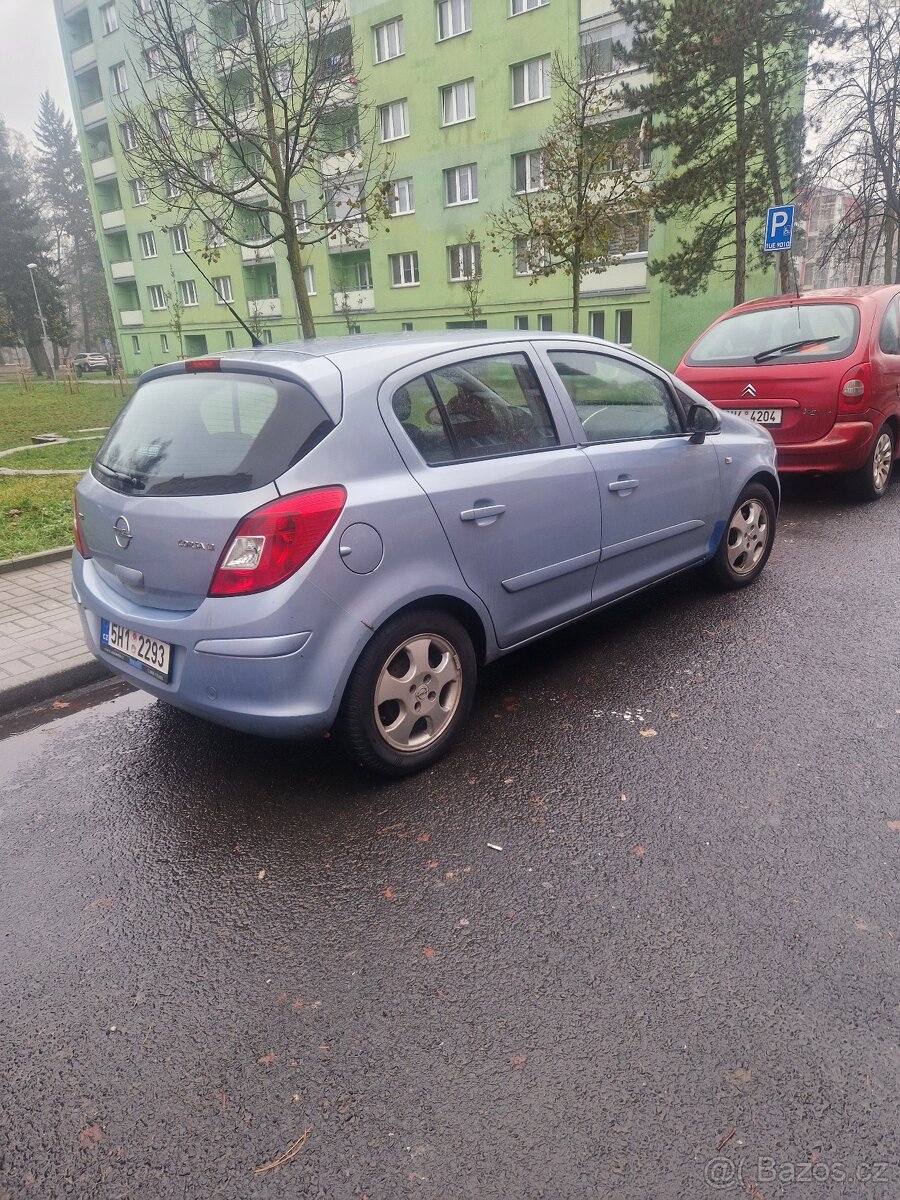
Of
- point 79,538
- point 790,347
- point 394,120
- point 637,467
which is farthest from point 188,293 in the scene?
point 637,467

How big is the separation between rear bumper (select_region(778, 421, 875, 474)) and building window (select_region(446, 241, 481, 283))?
26941 mm

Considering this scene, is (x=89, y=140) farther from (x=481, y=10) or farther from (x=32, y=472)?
(x=32, y=472)

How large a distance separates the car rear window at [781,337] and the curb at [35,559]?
580cm

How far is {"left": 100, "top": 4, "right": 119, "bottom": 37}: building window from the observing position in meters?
43.1

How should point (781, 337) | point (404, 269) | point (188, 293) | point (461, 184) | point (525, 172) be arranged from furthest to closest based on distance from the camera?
point (188, 293) < point (404, 269) < point (461, 184) < point (525, 172) < point (781, 337)

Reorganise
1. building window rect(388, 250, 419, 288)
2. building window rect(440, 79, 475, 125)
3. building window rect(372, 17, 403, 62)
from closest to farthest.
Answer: building window rect(440, 79, 475, 125)
building window rect(372, 17, 403, 62)
building window rect(388, 250, 419, 288)

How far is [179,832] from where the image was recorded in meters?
3.14

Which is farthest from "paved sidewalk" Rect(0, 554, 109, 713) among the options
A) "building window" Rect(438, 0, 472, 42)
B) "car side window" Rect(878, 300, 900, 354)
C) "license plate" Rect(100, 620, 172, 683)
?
"building window" Rect(438, 0, 472, 42)

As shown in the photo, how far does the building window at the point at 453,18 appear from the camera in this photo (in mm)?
30016

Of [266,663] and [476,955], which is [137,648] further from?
[476,955]

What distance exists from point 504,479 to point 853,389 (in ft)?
15.5

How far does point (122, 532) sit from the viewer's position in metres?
3.27

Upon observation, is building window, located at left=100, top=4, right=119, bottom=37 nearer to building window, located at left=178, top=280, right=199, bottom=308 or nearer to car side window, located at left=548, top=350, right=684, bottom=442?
building window, located at left=178, top=280, right=199, bottom=308

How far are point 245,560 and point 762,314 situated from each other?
653 centimetres
